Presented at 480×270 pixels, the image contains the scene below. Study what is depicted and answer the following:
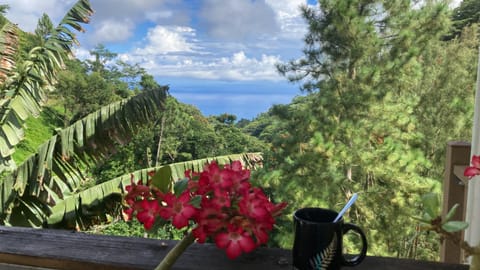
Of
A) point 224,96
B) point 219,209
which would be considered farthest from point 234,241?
point 224,96

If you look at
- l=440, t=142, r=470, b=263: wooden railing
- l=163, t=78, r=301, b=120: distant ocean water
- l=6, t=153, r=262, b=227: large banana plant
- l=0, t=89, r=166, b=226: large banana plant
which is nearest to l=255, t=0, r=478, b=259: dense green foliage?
l=6, t=153, r=262, b=227: large banana plant

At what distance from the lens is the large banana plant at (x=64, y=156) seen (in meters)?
2.73

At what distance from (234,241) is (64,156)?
2.60 metres

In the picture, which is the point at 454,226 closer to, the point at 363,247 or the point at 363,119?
the point at 363,247

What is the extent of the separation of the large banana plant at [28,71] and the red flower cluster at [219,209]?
117 inches

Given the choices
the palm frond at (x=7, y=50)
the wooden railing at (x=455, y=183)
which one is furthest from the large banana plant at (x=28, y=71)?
the wooden railing at (x=455, y=183)

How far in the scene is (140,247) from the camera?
60 centimetres

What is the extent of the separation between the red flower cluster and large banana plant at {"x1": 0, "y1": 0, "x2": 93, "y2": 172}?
2.98 m

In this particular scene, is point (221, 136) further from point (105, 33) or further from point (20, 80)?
point (20, 80)

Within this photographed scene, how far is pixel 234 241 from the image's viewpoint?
1.44 ft

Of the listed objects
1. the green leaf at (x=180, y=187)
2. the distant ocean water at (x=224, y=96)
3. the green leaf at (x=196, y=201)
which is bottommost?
the green leaf at (x=196, y=201)

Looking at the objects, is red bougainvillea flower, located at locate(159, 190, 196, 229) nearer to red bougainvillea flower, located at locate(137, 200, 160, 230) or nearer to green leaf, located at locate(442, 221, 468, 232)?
red bougainvillea flower, located at locate(137, 200, 160, 230)

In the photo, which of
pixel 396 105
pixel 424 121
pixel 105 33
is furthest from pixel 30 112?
pixel 105 33

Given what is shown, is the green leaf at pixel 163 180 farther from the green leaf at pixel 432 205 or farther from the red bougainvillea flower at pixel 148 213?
the green leaf at pixel 432 205
